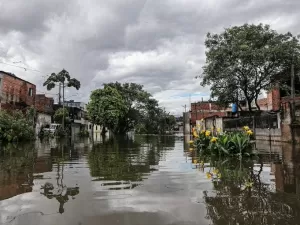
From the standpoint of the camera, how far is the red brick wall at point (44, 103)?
175 ft

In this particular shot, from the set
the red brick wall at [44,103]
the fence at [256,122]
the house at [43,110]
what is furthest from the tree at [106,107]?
the fence at [256,122]

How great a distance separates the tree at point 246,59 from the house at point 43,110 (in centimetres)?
2871

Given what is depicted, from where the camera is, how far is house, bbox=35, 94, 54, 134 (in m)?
49.5

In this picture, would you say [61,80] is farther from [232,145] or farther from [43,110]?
[232,145]

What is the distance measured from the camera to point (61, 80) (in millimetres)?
52531

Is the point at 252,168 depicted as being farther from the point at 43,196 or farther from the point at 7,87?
the point at 7,87

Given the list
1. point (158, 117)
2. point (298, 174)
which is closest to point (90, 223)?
point (298, 174)

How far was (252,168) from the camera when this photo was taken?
32.4ft

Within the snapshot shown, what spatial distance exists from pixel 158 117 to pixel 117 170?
6605 cm

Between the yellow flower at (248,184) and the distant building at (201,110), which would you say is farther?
the distant building at (201,110)

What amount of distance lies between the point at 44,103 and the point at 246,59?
39979 mm

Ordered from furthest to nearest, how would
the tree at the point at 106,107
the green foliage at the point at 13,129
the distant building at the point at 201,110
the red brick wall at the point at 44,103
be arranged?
1. the distant building at the point at 201,110
2. the tree at the point at 106,107
3. the red brick wall at the point at 44,103
4. the green foliage at the point at 13,129

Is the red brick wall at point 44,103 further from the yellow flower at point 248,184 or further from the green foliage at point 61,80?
the yellow flower at point 248,184

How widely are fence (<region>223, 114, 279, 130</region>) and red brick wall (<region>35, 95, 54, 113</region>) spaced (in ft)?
103
